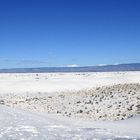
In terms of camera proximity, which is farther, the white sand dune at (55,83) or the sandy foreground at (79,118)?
the white sand dune at (55,83)

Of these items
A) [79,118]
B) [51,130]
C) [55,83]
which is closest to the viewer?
[51,130]

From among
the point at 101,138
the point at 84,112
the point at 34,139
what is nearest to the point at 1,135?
the point at 34,139

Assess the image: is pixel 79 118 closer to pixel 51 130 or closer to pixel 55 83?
pixel 51 130

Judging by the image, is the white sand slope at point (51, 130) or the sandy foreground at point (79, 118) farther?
the sandy foreground at point (79, 118)

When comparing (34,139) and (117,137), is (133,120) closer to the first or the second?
(117,137)

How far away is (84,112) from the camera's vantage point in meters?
21.3

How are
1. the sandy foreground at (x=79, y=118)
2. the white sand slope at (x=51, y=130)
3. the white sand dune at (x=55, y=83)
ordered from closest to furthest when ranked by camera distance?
the white sand slope at (x=51, y=130), the sandy foreground at (x=79, y=118), the white sand dune at (x=55, y=83)

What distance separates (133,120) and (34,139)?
20.0 feet

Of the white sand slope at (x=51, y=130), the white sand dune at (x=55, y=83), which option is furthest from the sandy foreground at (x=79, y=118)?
the white sand dune at (x=55, y=83)

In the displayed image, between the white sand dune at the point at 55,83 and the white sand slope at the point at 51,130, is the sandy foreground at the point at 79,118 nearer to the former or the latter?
the white sand slope at the point at 51,130

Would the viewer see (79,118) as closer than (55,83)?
Yes

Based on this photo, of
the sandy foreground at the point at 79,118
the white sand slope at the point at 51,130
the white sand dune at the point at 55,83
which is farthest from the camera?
the white sand dune at the point at 55,83

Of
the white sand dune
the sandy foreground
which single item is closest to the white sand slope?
the sandy foreground

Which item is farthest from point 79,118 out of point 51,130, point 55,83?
point 55,83
